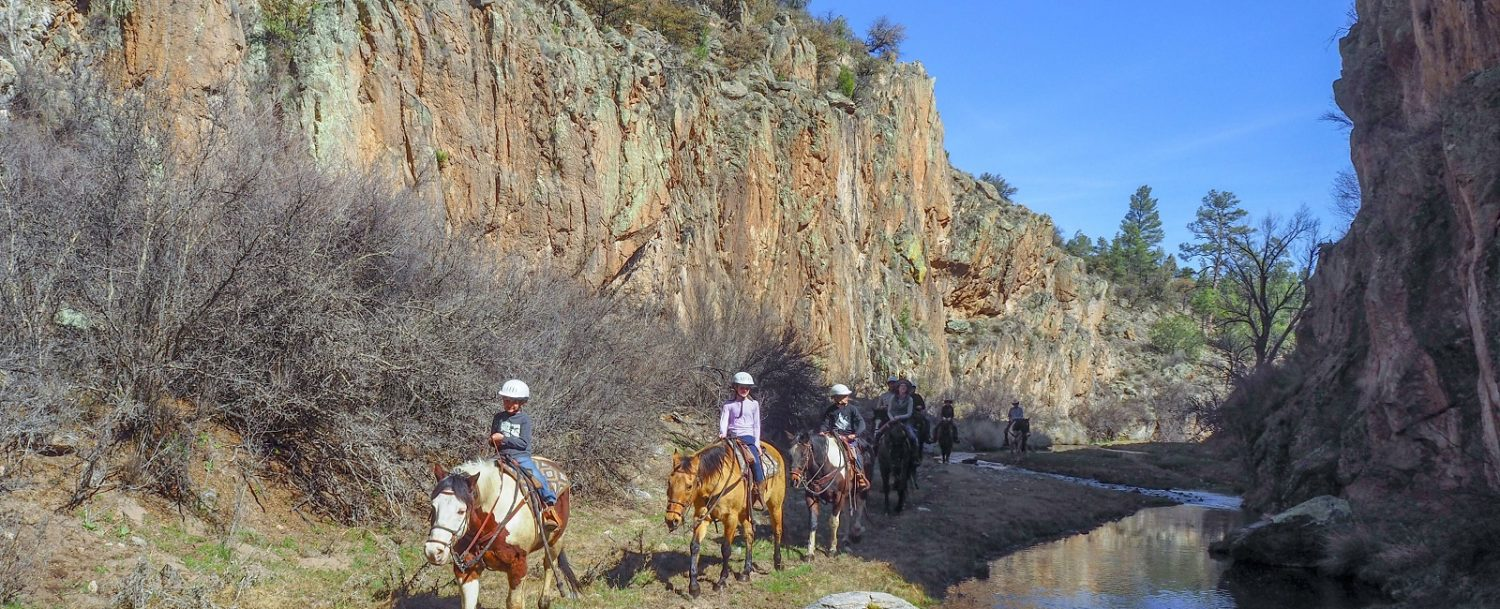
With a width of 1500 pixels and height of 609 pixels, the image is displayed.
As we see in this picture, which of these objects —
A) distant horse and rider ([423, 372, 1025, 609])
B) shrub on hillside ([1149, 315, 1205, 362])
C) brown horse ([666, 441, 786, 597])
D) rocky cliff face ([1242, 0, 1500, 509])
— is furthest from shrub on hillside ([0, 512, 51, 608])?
shrub on hillside ([1149, 315, 1205, 362])

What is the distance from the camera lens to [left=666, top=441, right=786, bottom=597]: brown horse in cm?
941

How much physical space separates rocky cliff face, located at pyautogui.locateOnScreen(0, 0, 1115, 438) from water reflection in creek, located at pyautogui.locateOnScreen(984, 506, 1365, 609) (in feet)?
45.5

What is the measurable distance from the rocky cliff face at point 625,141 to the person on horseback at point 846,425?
33.7 ft

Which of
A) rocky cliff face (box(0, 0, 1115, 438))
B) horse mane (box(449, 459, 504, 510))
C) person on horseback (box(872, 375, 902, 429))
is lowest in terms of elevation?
horse mane (box(449, 459, 504, 510))

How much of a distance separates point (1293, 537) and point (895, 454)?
672 centimetres

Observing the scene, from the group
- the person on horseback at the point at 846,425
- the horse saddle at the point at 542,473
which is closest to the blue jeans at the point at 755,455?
the person on horseback at the point at 846,425

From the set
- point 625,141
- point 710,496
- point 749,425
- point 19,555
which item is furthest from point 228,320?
point 625,141

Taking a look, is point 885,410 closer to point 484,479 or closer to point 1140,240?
point 484,479

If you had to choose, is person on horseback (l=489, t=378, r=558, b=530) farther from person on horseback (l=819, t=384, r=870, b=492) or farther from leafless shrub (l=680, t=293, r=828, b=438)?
leafless shrub (l=680, t=293, r=828, b=438)

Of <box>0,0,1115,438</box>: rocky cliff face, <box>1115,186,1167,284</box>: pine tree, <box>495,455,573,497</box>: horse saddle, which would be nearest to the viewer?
<box>495,455,573,497</box>: horse saddle

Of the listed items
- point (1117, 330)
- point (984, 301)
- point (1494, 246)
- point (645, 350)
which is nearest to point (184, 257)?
point (645, 350)

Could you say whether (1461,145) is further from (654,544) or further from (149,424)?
(149,424)

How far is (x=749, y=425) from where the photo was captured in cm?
1122

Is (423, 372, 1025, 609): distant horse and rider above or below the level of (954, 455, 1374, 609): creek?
above
